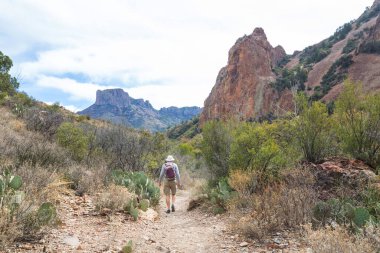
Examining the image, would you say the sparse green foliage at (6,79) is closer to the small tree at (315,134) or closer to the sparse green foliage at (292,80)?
the small tree at (315,134)

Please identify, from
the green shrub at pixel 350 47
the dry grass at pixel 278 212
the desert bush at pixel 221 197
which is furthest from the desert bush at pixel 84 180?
the green shrub at pixel 350 47

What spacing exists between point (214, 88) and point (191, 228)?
89.9 meters

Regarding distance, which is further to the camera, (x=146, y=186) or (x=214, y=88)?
(x=214, y=88)

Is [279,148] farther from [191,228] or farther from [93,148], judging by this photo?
[93,148]

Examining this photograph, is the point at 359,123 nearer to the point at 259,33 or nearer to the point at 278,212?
the point at 278,212

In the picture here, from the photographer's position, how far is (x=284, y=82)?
7600 cm

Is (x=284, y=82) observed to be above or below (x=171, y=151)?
above

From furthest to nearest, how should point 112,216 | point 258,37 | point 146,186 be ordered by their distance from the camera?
point 258,37
point 146,186
point 112,216

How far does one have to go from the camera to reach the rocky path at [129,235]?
5281mm

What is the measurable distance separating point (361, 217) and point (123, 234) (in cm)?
399

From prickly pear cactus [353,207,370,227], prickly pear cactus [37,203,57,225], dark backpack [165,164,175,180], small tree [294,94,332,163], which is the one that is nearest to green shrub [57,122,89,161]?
dark backpack [165,164,175,180]

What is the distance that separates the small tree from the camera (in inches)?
392

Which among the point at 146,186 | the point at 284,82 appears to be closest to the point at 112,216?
the point at 146,186

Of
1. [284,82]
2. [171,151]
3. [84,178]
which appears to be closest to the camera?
[84,178]
